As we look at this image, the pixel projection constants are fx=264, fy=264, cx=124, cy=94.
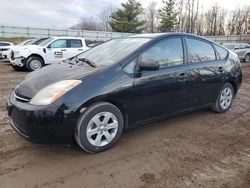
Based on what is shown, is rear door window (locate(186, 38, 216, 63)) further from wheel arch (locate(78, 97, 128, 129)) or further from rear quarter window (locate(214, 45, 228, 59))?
wheel arch (locate(78, 97, 128, 129))

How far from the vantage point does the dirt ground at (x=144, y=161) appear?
9.32 feet

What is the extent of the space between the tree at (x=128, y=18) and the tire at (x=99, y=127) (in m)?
40.2

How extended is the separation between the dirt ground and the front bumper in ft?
1.08

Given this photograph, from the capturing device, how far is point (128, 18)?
141 feet

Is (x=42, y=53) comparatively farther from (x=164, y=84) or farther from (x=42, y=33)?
(x=42, y=33)

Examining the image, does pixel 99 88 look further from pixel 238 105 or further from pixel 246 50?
pixel 246 50

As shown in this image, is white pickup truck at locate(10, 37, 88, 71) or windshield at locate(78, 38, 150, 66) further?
white pickup truck at locate(10, 37, 88, 71)

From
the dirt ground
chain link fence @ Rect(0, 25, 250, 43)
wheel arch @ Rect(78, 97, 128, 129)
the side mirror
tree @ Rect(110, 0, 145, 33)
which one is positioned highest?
tree @ Rect(110, 0, 145, 33)

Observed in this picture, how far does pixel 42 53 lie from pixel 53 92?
9.37m

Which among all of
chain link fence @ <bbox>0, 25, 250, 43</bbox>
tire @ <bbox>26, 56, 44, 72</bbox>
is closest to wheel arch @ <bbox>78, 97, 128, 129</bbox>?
tire @ <bbox>26, 56, 44, 72</bbox>

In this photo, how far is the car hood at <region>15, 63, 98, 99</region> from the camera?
3.29 m

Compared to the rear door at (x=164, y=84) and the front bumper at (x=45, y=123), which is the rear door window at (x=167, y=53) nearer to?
the rear door at (x=164, y=84)

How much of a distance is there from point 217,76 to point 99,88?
2.60 meters

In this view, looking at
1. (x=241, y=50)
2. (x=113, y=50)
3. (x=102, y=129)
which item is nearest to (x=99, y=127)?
(x=102, y=129)
